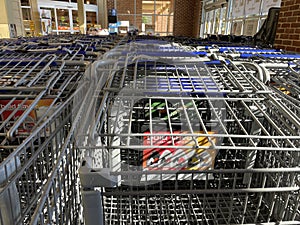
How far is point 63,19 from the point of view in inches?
529

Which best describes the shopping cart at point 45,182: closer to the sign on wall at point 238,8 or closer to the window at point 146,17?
the sign on wall at point 238,8

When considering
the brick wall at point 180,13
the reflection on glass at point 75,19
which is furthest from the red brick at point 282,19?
the reflection on glass at point 75,19

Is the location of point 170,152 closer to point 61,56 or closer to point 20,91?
point 20,91

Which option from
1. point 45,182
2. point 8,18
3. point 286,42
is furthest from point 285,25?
point 8,18

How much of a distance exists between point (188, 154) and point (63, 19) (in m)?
14.4

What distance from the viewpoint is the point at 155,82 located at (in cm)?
119

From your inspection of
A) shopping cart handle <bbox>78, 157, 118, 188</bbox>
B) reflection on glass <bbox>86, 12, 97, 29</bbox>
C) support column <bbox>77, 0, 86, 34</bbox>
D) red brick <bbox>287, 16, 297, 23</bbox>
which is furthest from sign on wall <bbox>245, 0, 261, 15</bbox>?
reflection on glass <bbox>86, 12, 97, 29</bbox>

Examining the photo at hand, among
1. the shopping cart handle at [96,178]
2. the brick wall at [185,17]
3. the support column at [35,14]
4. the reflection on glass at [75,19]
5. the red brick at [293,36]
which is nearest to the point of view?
the shopping cart handle at [96,178]

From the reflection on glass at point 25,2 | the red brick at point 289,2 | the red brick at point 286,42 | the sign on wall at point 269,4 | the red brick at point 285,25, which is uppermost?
the reflection on glass at point 25,2

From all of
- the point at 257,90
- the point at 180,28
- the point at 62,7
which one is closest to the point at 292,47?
the point at 257,90

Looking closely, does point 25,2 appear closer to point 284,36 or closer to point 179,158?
point 284,36

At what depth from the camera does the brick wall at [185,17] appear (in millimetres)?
13875

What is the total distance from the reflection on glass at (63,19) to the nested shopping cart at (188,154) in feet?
43.2

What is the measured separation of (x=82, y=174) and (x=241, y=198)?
0.72 metres
